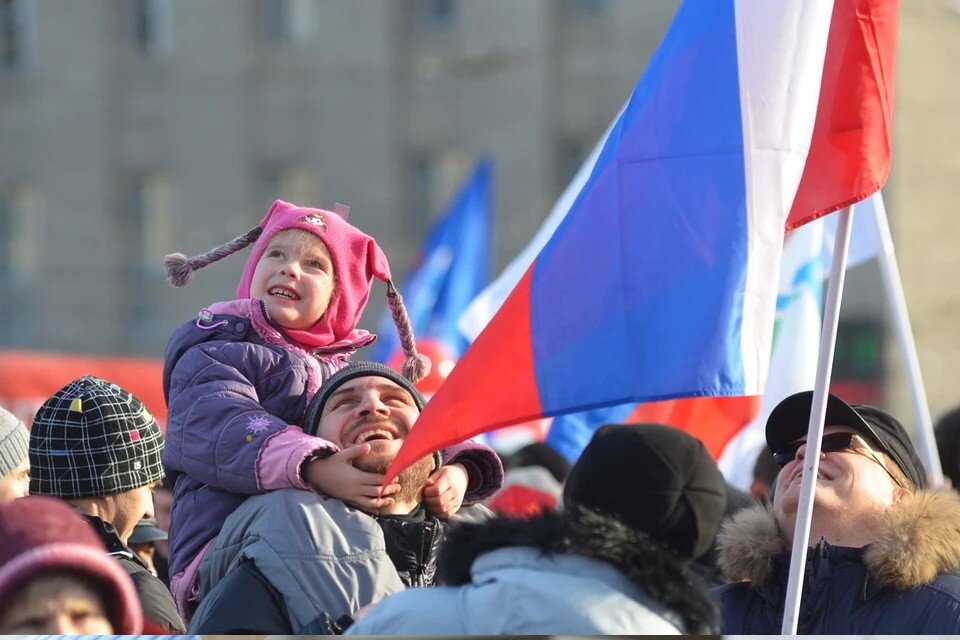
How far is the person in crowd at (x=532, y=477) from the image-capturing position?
5.97 m

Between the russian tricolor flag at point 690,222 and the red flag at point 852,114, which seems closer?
the russian tricolor flag at point 690,222

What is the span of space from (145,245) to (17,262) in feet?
7.15

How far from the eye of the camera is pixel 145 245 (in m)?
31.2

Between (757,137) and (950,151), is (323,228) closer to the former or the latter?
(757,137)

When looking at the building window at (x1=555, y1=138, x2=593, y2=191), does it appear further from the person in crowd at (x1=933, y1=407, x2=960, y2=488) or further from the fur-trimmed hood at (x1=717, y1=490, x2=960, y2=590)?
the fur-trimmed hood at (x1=717, y1=490, x2=960, y2=590)

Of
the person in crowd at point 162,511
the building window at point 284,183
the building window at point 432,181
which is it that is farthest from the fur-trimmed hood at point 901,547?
the building window at point 284,183

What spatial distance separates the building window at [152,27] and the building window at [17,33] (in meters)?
1.74

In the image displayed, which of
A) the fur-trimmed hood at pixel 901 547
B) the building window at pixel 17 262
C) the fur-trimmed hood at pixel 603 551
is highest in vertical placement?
the fur-trimmed hood at pixel 603 551

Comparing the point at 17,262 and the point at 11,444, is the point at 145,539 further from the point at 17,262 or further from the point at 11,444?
the point at 17,262

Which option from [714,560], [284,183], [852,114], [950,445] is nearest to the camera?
[852,114]

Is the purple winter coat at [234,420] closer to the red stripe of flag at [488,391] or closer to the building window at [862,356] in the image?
the red stripe of flag at [488,391]

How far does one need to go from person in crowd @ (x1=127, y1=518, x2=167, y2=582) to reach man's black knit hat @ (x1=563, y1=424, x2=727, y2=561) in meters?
1.74

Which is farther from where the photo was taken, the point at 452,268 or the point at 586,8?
the point at 586,8

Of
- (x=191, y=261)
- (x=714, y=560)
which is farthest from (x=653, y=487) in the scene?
(x=191, y=261)
